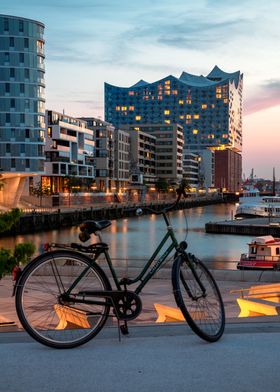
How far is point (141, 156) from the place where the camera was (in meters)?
182

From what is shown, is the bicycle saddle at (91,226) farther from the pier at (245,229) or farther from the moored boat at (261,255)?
the pier at (245,229)

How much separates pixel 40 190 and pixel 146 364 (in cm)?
10413

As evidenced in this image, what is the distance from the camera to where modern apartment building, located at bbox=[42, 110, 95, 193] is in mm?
116750

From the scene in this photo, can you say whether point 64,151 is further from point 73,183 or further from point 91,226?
point 91,226

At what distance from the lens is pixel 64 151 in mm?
119250

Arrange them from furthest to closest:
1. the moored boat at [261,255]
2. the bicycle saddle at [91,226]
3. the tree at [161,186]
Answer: the tree at [161,186]
the moored boat at [261,255]
the bicycle saddle at [91,226]

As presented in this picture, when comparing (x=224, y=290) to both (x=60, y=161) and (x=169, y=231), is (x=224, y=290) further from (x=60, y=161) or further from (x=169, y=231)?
(x=60, y=161)

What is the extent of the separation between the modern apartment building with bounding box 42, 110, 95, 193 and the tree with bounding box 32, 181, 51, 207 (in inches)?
118

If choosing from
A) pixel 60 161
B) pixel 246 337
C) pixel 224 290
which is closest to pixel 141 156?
pixel 60 161

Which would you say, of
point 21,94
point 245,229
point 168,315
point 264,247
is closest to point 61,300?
point 168,315

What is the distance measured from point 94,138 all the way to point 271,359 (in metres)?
144

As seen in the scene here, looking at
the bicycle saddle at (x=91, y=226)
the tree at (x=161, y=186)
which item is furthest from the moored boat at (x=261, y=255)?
the tree at (x=161, y=186)

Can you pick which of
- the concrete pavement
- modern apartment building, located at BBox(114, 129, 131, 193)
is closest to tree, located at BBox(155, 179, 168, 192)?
modern apartment building, located at BBox(114, 129, 131, 193)

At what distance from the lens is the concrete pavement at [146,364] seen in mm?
4160
